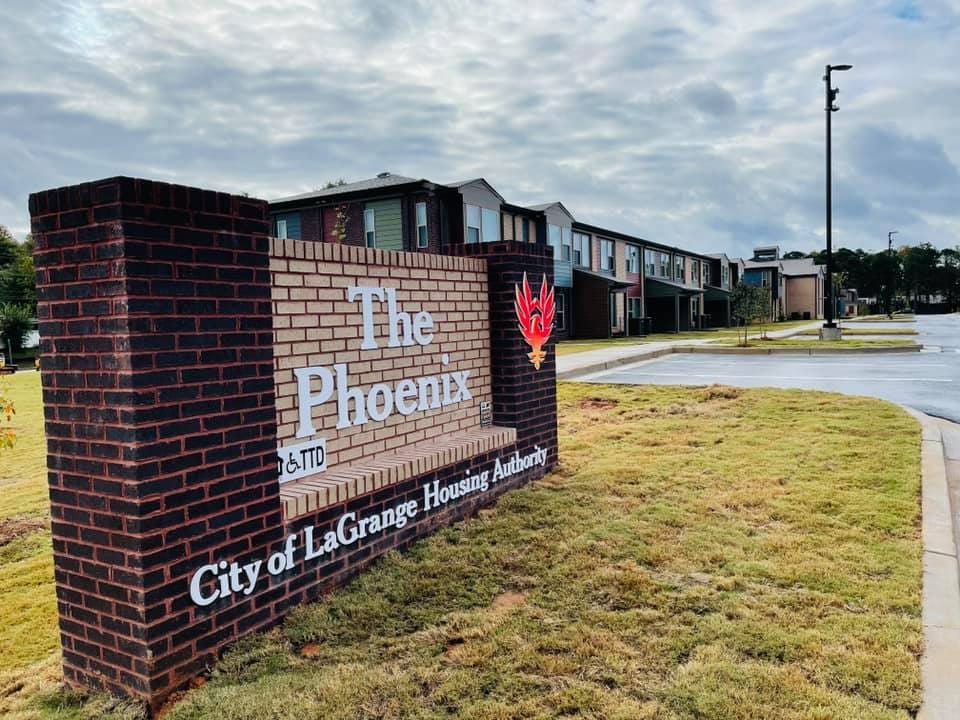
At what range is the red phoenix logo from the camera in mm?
6691

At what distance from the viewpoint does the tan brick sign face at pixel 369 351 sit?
4.27 m

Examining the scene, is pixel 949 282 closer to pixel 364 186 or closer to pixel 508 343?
pixel 364 186

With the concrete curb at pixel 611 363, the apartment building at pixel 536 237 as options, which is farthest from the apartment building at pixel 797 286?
the concrete curb at pixel 611 363

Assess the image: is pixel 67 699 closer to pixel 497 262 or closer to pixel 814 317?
pixel 497 262

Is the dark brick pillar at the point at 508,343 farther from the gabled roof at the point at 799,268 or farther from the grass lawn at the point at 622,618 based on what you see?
the gabled roof at the point at 799,268

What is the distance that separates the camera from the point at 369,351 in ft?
16.2

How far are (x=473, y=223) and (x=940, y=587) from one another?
76.0 feet

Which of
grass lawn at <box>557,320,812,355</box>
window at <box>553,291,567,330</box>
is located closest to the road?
grass lawn at <box>557,320,812,355</box>

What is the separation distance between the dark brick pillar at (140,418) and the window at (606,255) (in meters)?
34.2

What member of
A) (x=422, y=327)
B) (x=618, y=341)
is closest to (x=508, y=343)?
(x=422, y=327)

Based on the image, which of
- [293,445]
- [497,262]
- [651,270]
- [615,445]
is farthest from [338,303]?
[651,270]

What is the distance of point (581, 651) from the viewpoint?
3.37m

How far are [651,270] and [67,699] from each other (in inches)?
1632

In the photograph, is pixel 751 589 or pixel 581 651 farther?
pixel 751 589
